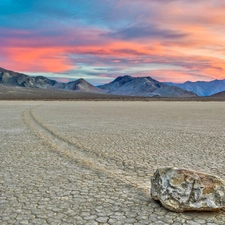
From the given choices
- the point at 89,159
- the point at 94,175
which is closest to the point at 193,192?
the point at 94,175

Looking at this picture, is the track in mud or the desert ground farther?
the track in mud

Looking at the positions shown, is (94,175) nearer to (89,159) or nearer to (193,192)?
(89,159)

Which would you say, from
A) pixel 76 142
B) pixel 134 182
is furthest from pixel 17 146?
pixel 134 182

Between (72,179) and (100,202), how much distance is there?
4.68 ft

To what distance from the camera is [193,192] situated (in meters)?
4.24

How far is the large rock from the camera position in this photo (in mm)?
4246

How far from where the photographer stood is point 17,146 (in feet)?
32.4

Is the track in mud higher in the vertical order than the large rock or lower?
lower

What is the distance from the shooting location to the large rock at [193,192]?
4246 millimetres

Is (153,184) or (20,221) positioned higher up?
(153,184)

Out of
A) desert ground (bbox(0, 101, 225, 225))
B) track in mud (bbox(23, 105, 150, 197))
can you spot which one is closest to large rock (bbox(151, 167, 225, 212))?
desert ground (bbox(0, 101, 225, 225))

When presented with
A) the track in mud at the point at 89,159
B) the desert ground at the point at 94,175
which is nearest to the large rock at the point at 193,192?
the desert ground at the point at 94,175

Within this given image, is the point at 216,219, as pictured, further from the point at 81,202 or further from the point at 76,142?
the point at 76,142

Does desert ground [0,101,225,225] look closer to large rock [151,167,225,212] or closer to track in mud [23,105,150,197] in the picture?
track in mud [23,105,150,197]
